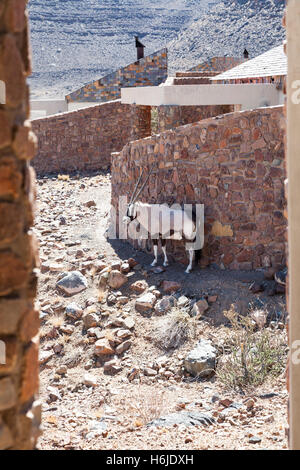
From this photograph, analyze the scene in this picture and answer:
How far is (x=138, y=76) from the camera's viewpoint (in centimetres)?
2462

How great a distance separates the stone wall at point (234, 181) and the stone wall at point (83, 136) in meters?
8.44

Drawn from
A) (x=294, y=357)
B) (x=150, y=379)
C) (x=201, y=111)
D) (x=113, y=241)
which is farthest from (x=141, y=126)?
(x=294, y=357)

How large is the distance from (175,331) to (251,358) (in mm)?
1203

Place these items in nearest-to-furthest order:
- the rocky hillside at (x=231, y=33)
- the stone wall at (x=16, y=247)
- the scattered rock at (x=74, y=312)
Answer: the stone wall at (x=16, y=247)
the scattered rock at (x=74, y=312)
the rocky hillside at (x=231, y=33)

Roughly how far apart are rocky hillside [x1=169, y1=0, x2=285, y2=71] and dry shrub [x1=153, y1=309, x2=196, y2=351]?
152 feet

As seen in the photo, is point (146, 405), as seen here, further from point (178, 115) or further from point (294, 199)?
point (178, 115)

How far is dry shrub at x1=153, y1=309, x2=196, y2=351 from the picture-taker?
24.2 feet

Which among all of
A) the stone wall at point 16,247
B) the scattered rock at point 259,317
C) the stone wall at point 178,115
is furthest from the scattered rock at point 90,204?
the stone wall at point 16,247

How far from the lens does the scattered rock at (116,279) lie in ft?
29.1

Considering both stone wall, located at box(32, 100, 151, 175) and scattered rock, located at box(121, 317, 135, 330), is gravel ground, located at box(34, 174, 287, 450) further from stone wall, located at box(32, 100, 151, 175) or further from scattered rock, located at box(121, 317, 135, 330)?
stone wall, located at box(32, 100, 151, 175)

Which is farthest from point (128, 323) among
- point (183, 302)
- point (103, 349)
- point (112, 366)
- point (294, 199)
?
point (294, 199)

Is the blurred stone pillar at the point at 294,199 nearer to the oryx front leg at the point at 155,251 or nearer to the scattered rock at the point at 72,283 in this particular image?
the scattered rock at the point at 72,283

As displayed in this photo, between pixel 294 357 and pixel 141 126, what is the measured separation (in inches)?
579

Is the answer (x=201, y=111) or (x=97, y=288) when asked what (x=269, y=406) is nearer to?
(x=97, y=288)
